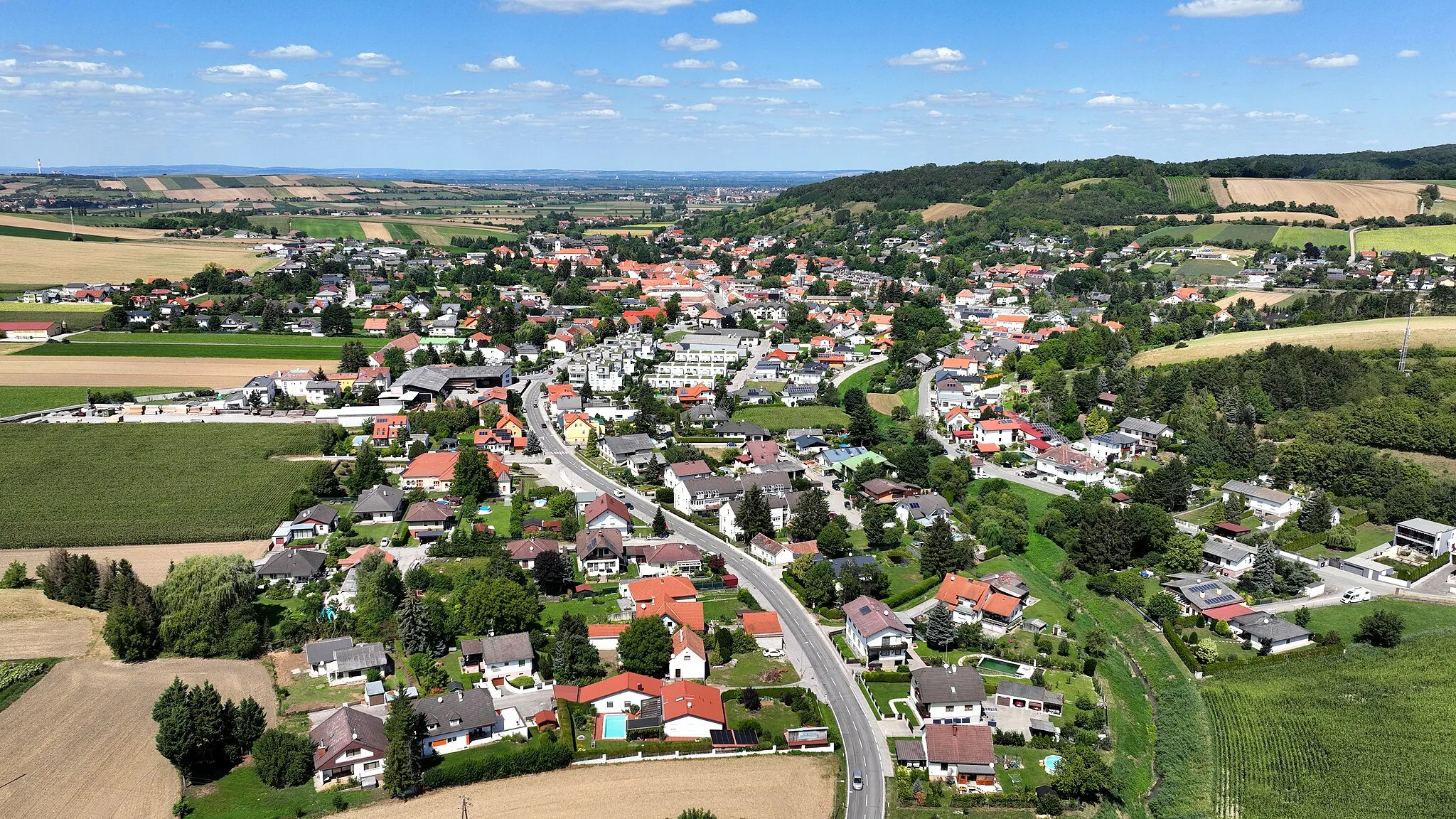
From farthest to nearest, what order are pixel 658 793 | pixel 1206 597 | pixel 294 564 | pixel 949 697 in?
pixel 294 564
pixel 1206 597
pixel 949 697
pixel 658 793

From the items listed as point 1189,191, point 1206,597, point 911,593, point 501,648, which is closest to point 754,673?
point 501,648

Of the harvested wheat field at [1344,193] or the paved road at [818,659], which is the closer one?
the paved road at [818,659]

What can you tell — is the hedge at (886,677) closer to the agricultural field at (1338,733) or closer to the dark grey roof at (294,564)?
the agricultural field at (1338,733)

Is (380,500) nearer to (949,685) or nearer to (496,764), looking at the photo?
(496,764)

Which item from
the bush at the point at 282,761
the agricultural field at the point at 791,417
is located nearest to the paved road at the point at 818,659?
the agricultural field at the point at 791,417

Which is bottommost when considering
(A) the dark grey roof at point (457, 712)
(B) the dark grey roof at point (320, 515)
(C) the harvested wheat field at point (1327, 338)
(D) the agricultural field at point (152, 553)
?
(A) the dark grey roof at point (457, 712)

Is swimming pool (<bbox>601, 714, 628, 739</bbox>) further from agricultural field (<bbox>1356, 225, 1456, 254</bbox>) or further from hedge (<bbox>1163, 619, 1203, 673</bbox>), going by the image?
agricultural field (<bbox>1356, 225, 1456, 254</bbox>)

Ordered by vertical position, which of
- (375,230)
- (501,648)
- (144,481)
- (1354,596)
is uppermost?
(375,230)
